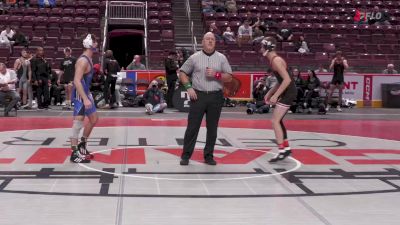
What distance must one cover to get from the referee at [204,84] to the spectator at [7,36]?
51.9ft

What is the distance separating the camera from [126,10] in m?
27.5

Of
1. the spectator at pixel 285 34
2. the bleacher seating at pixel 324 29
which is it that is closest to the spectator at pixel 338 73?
the bleacher seating at pixel 324 29

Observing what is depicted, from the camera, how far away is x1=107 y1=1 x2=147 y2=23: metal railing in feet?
89.7

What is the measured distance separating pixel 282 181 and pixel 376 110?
1386 cm

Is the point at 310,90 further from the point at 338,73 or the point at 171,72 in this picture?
the point at 171,72

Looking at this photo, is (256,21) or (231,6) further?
(231,6)

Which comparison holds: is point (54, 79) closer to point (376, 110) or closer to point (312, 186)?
point (376, 110)

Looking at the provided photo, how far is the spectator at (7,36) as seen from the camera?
23297 mm

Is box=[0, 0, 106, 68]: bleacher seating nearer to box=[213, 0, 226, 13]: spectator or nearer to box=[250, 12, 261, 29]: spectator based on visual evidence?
box=[213, 0, 226, 13]: spectator

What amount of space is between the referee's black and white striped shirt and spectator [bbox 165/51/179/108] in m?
10.4

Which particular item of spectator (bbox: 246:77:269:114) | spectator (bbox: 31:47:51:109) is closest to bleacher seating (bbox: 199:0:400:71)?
spectator (bbox: 246:77:269:114)

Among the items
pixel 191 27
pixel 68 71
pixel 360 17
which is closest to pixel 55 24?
pixel 191 27

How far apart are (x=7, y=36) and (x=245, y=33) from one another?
8.63m

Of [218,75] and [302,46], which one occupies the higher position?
[302,46]
